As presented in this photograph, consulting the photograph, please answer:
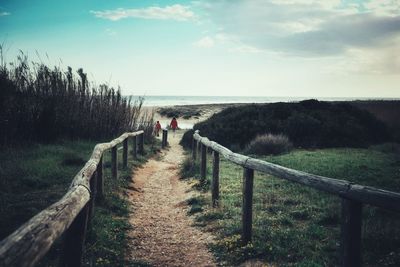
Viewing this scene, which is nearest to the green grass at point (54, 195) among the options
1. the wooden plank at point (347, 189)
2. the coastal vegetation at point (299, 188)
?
the coastal vegetation at point (299, 188)

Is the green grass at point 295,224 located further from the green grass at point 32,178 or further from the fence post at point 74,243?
the green grass at point 32,178

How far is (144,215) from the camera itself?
7.21 meters

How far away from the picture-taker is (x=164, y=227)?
6516mm

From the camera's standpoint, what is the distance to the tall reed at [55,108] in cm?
1127

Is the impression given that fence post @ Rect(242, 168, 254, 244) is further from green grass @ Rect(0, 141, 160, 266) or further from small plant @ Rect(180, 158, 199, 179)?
small plant @ Rect(180, 158, 199, 179)

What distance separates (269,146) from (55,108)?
8930 millimetres

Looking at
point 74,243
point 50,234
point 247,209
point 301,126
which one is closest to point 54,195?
point 74,243

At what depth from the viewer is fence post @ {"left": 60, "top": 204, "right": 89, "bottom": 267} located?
329cm

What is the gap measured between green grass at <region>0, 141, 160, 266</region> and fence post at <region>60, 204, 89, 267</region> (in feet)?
3.07

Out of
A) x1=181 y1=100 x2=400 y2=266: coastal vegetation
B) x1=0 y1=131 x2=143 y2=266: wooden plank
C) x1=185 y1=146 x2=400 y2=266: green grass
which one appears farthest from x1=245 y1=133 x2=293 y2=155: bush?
x1=0 y1=131 x2=143 y2=266: wooden plank

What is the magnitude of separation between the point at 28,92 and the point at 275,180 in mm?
9267

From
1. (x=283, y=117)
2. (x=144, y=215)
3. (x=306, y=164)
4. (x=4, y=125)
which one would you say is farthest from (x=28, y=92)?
(x=283, y=117)

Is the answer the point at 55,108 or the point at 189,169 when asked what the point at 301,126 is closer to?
the point at 189,169

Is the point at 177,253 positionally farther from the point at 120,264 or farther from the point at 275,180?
the point at 275,180
